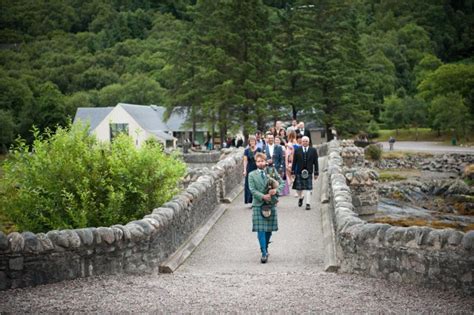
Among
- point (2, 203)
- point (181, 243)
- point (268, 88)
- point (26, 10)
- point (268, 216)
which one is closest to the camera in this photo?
point (268, 216)

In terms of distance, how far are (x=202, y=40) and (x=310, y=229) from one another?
37.8 m

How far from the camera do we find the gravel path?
906 cm

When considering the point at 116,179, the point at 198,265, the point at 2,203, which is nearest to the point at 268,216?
the point at 198,265

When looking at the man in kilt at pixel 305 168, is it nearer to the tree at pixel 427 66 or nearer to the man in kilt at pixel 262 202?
the man in kilt at pixel 262 202

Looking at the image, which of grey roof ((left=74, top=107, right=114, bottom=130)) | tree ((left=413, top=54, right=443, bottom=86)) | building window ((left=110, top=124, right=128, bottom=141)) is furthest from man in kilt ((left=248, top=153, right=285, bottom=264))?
tree ((left=413, top=54, right=443, bottom=86))

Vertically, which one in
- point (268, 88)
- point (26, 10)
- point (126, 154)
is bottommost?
point (126, 154)

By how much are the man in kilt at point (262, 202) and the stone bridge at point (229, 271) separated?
552mm

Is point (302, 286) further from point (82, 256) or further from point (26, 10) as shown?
point (26, 10)

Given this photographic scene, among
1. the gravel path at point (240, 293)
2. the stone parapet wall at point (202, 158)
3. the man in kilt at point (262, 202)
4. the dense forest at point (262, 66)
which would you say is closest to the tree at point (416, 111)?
the dense forest at point (262, 66)

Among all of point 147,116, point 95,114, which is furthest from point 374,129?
point 95,114

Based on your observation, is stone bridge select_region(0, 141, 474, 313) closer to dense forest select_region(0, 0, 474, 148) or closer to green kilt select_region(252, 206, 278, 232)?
green kilt select_region(252, 206, 278, 232)

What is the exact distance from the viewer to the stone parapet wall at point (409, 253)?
9391 mm

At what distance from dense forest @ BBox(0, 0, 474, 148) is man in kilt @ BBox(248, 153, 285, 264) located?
5.33 m

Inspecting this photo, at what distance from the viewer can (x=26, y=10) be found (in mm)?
187000
